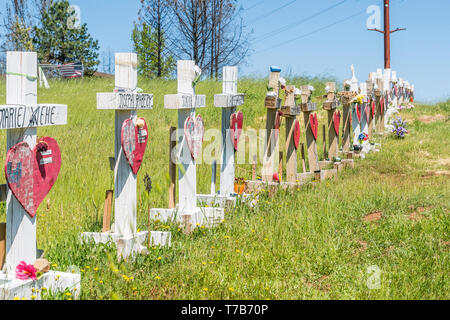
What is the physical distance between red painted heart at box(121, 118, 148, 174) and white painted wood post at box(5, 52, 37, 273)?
37.7 inches

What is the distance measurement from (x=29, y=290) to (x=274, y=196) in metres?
4.03

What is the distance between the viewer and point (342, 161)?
30.9 ft

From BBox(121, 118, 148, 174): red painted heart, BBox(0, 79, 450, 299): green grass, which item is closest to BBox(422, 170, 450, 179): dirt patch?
BBox(0, 79, 450, 299): green grass

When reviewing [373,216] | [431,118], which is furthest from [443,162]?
[431,118]

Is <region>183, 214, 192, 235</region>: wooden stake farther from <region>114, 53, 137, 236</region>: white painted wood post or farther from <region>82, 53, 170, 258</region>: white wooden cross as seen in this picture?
<region>114, 53, 137, 236</region>: white painted wood post

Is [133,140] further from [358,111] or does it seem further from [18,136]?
[358,111]

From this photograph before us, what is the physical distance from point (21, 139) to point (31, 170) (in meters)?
0.21

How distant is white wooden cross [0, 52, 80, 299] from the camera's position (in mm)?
3223

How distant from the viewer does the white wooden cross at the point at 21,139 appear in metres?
3.22

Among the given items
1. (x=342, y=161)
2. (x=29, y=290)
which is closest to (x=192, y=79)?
(x=29, y=290)

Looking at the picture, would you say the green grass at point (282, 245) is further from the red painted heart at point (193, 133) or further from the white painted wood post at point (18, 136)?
the red painted heart at point (193, 133)

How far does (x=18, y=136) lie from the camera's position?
3236 millimetres

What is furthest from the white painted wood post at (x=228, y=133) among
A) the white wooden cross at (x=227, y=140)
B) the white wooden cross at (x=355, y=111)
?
the white wooden cross at (x=355, y=111)

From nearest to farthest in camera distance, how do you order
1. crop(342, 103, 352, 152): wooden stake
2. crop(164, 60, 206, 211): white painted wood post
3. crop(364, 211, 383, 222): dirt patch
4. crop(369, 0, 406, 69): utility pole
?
crop(164, 60, 206, 211): white painted wood post
crop(364, 211, 383, 222): dirt patch
crop(342, 103, 352, 152): wooden stake
crop(369, 0, 406, 69): utility pole
